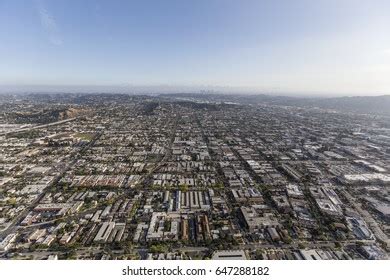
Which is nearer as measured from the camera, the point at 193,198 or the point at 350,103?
the point at 193,198

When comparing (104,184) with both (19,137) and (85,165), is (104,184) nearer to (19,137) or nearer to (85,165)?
(85,165)

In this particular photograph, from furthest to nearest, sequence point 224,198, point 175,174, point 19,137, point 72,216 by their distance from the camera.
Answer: point 19,137, point 175,174, point 224,198, point 72,216

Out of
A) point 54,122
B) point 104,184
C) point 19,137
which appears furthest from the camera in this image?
point 54,122

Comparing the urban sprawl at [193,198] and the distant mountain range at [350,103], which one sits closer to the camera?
the urban sprawl at [193,198]

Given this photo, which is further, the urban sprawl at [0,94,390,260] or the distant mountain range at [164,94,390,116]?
the distant mountain range at [164,94,390,116]

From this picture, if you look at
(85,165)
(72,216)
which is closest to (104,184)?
(72,216)

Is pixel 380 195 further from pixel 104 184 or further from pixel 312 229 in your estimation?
pixel 104 184

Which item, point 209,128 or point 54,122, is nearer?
point 209,128

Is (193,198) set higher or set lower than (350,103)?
lower
